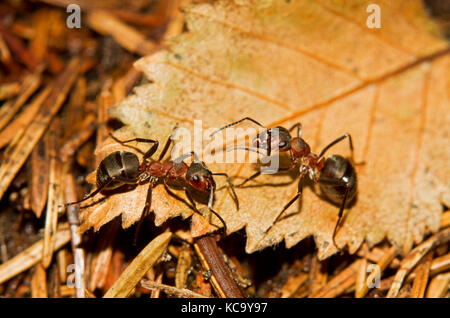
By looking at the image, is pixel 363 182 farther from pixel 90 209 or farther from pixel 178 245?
pixel 90 209

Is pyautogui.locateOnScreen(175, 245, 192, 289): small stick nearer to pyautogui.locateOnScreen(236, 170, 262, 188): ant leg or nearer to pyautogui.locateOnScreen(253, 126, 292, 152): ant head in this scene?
pyautogui.locateOnScreen(236, 170, 262, 188): ant leg

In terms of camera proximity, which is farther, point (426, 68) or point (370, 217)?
point (426, 68)

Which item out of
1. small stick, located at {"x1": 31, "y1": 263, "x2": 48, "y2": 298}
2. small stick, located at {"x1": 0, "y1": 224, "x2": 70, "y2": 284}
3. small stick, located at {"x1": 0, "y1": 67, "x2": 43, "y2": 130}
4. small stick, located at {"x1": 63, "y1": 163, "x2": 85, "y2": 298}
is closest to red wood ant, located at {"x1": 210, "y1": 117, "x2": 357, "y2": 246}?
small stick, located at {"x1": 63, "y1": 163, "x2": 85, "y2": 298}

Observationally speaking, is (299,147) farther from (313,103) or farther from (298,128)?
(313,103)

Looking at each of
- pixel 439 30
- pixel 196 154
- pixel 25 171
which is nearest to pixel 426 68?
pixel 439 30

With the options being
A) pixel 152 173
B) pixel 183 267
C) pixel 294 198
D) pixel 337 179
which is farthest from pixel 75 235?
pixel 337 179
